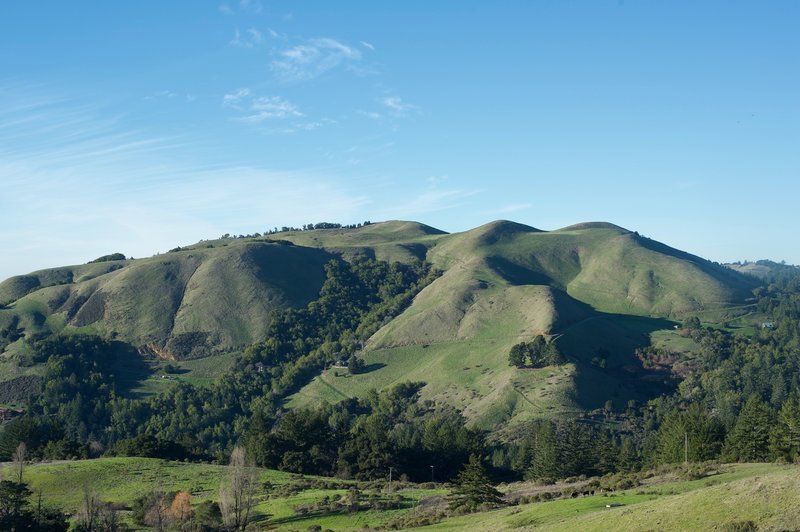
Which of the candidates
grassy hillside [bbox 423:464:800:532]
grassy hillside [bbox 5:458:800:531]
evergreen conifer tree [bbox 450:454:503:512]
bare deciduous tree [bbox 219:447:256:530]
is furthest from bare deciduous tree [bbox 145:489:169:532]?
grassy hillside [bbox 423:464:800:532]

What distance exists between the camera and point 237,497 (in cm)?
6438

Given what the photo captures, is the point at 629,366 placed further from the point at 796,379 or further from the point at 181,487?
the point at 181,487

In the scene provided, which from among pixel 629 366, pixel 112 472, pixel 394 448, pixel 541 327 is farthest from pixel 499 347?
pixel 112 472

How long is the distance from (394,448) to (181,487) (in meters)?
35.2

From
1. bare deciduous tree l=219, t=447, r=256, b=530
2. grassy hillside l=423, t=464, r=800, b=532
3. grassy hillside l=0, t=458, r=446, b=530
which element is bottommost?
grassy hillside l=0, t=458, r=446, b=530

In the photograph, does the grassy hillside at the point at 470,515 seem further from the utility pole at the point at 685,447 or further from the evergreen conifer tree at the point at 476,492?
the utility pole at the point at 685,447

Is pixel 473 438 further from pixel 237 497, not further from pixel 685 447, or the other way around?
pixel 237 497

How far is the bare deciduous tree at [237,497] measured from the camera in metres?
64.0

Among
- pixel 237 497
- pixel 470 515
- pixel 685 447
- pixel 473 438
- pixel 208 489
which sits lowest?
pixel 473 438

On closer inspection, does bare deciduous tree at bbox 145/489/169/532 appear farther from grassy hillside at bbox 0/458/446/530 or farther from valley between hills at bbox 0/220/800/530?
grassy hillside at bbox 0/458/446/530

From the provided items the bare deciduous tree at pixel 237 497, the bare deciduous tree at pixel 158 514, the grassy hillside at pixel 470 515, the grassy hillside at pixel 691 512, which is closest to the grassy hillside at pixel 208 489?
the grassy hillside at pixel 470 515

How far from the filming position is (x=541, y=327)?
194 meters

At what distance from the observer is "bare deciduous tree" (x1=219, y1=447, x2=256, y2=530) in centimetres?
6400

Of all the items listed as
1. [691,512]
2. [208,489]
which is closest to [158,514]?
[208,489]
